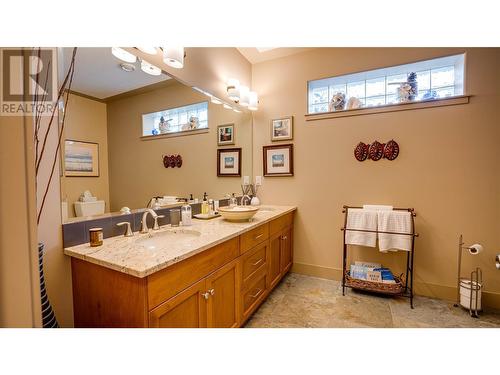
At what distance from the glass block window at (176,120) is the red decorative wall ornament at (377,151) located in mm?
1655

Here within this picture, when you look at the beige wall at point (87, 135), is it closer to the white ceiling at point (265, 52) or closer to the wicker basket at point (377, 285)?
the white ceiling at point (265, 52)

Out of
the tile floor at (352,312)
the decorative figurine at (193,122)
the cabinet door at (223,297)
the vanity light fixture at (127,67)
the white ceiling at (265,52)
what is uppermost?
the white ceiling at (265,52)

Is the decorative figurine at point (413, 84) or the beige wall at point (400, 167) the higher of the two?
the decorative figurine at point (413, 84)

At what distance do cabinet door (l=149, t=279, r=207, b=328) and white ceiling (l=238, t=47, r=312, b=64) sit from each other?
2.55m

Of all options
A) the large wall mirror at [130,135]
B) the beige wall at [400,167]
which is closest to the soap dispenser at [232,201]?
the large wall mirror at [130,135]

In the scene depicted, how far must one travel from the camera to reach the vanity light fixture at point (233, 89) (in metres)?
2.24

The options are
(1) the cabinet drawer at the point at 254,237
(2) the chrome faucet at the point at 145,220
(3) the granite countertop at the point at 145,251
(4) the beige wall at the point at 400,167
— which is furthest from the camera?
(4) the beige wall at the point at 400,167

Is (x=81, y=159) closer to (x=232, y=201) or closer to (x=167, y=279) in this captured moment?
(x=167, y=279)

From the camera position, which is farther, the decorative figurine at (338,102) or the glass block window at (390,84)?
the decorative figurine at (338,102)

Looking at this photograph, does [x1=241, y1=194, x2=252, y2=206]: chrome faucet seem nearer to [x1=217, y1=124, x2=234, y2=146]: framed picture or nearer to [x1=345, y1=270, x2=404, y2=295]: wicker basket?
[x1=217, y1=124, x2=234, y2=146]: framed picture

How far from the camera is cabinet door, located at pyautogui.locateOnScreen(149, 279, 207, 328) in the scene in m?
0.89
